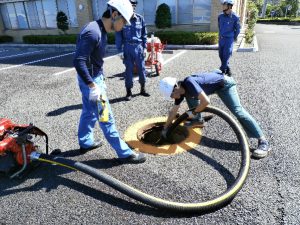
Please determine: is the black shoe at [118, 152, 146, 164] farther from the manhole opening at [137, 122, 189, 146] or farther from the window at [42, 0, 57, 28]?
the window at [42, 0, 57, 28]

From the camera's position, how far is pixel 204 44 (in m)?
12.0

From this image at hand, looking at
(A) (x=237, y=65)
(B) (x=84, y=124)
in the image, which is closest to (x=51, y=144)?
(B) (x=84, y=124)

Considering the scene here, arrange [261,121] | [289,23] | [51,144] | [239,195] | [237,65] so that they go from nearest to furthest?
[239,195], [51,144], [261,121], [237,65], [289,23]

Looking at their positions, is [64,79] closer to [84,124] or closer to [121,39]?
[121,39]

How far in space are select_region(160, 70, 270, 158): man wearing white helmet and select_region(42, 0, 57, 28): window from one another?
1606 cm

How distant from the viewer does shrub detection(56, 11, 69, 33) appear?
1572 cm

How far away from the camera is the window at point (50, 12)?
54.9ft

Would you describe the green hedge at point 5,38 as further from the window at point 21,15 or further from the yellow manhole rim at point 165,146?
the yellow manhole rim at point 165,146

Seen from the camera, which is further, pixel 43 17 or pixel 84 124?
pixel 43 17

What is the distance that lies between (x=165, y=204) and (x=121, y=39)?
3915 millimetres

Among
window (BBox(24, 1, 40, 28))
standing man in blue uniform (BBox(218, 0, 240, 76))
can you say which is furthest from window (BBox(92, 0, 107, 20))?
standing man in blue uniform (BBox(218, 0, 240, 76))

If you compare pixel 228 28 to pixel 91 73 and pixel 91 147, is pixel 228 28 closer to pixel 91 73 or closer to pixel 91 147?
pixel 91 73

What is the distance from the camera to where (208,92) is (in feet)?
11.6

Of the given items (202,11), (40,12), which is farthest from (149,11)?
(40,12)
